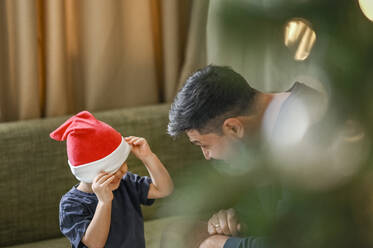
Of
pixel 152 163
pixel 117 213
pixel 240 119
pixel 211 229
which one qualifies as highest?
pixel 240 119

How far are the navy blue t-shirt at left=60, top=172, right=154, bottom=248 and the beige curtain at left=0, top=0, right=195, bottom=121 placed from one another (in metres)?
0.71

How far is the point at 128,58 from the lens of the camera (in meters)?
2.20

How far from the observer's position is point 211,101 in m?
0.74

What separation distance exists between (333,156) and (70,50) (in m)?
1.82

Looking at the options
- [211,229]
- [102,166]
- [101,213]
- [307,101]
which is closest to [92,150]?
[102,166]

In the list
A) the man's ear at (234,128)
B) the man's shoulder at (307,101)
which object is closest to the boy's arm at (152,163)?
the man's ear at (234,128)

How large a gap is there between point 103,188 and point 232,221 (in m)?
0.86

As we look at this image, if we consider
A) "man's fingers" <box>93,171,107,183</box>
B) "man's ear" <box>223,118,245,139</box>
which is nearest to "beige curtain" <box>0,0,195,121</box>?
"man's fingers" <box>93,171,107,183</box>

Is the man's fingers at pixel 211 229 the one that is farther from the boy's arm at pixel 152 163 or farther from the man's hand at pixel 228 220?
the boy's arm at pixel 152 163

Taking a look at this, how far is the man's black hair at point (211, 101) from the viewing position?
54 cm

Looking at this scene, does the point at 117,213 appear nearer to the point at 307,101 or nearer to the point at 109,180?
the point at 109,180

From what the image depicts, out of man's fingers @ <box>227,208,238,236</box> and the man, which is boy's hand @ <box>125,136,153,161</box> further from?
man's fingers @ <box>227,208,238,236</box>

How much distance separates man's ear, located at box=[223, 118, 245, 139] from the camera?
0.49 m

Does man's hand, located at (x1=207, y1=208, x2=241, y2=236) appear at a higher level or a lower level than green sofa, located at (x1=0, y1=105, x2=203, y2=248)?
higher
